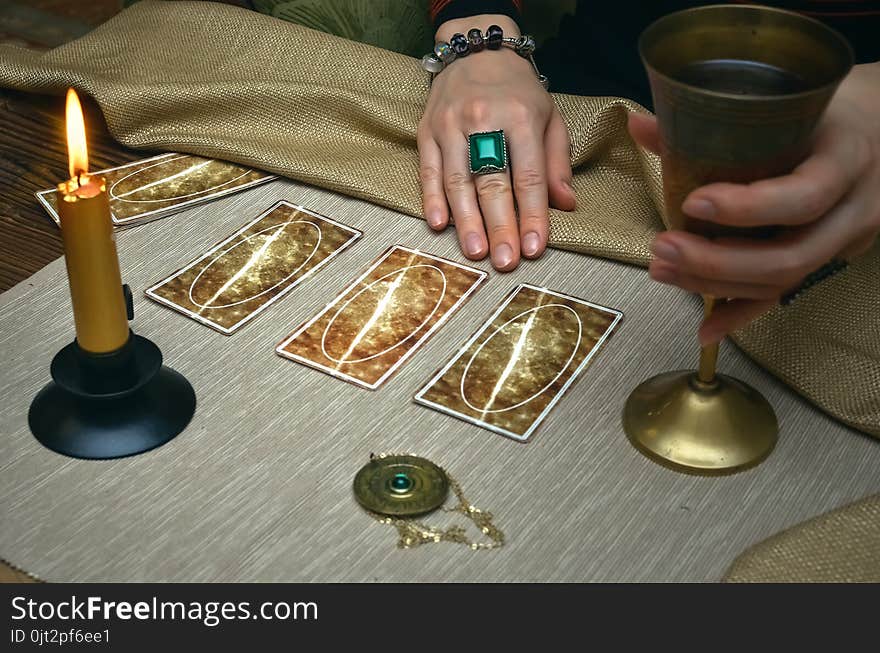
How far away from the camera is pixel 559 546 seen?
0.75 meters

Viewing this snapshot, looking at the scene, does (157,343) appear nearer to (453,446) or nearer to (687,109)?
(453,446)

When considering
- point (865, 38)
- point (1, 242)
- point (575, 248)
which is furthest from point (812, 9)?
point (1, 242)

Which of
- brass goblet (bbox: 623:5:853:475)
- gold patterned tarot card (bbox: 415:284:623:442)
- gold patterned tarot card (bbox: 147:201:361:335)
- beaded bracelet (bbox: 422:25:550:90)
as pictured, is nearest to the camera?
brass goblet (bbox: 623:5:853:475)

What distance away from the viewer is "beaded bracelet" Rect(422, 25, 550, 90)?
1.20m

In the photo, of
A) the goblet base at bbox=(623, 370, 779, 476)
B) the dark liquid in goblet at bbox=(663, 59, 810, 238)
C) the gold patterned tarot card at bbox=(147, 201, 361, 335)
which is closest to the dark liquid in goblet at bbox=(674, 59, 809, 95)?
the dark liquid in goblet at bbox=(663, 59, 810, 238)

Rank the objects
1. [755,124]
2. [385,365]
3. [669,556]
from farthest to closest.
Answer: [385,365]
[669,556]
[755,124]

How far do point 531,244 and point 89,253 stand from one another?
17.5 inches

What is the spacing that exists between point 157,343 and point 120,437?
0.44 feet

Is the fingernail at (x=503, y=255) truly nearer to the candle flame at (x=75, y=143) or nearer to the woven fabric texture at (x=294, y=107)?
the woven fabric texture at (x=294, y=107)

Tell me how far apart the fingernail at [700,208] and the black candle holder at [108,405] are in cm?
42

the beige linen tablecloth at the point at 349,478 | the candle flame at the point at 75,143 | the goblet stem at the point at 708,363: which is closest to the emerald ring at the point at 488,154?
the beige linen tablecloth at the point at 349,478

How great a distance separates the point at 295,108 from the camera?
122 cm

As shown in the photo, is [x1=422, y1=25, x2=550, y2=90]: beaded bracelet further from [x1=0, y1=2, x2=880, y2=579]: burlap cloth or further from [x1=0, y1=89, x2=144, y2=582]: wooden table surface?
[x1=0, y1=89, x2=144, y2=582]: wooden table surface

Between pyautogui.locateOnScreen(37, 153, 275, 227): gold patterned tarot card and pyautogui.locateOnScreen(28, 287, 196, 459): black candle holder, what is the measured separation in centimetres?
29
